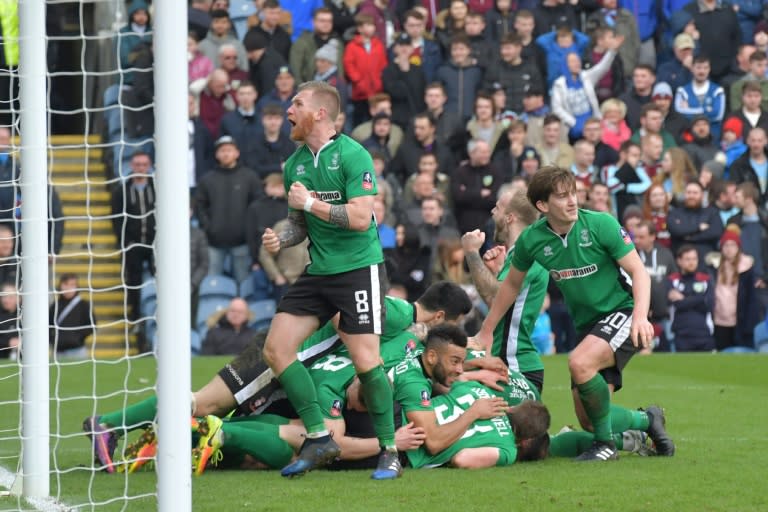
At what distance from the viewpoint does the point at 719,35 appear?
697 inches

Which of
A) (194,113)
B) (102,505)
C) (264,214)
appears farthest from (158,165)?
(194,113)

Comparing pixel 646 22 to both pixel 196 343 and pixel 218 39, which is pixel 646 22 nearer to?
pixel 218 39

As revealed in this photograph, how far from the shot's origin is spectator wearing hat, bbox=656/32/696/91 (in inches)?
684

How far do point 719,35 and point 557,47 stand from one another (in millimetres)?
2293

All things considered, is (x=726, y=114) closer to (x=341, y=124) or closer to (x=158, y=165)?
(x=341, y=124)

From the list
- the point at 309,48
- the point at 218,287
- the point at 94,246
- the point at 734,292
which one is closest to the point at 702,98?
the point at 734,292

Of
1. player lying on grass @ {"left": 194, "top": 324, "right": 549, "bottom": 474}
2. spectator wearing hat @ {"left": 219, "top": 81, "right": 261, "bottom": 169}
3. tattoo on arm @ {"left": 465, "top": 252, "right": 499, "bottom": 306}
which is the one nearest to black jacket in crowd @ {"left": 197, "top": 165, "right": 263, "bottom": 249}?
spectator wearing hat @ {"left": 219, "top": 81, "right": 261, "bottom": 169}

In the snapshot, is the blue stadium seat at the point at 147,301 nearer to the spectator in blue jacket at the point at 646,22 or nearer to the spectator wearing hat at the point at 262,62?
the spectator wearing hat at the point at 262,62

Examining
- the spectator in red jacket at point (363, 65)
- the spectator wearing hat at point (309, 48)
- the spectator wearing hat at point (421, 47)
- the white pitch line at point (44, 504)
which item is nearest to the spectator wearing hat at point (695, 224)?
the spectator wearing hat at point (421, 47)

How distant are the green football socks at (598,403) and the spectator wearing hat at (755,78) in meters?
10.2

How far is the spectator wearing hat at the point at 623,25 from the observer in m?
17.7

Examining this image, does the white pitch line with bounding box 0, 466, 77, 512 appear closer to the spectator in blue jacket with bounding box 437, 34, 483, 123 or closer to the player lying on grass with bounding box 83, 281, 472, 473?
the player lying on grass with bounding box 83, 281, 472, 473

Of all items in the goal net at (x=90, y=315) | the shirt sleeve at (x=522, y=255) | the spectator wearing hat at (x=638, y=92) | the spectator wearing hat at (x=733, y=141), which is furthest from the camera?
the spectator wearing hat at (x=638, y=92)

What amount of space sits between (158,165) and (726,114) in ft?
41.6
